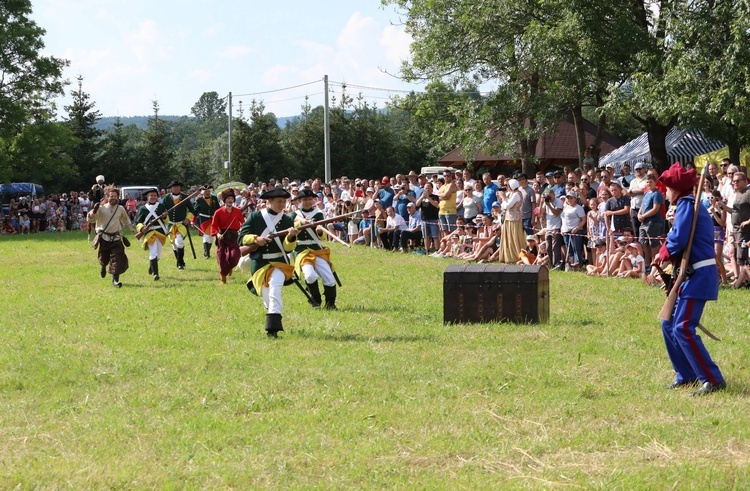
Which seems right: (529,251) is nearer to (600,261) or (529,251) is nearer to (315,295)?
(600,261)

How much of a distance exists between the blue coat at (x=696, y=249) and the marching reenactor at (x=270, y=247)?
16.5ft

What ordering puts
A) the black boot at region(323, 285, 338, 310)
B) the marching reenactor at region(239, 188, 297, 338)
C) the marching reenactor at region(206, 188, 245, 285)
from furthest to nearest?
the marching reenactor at region(206, 188, 245, 285)
the black boot at region(323, 285, 338, 310)
the marching reenactor at region(239, 188, 297, 338)

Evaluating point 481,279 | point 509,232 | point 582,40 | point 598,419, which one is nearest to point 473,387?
point 598,419

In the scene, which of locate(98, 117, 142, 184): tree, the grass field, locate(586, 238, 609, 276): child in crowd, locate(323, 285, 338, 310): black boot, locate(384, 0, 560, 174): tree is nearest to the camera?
the grass field

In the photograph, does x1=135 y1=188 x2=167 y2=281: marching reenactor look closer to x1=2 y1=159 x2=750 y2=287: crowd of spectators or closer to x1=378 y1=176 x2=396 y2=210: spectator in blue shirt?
x1=2 y1=159 x2=750 y2=287: crowd of spectators

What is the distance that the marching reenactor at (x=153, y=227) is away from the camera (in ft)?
63.4

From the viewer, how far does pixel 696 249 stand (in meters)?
8.20

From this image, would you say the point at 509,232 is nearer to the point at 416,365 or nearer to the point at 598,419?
the point at 416,365

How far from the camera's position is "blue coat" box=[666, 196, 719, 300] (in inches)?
320

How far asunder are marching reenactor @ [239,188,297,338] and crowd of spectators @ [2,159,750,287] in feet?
2.90

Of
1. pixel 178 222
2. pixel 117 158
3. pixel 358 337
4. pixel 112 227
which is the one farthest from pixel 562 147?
pixel 358 337

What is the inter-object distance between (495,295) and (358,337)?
6.25ft

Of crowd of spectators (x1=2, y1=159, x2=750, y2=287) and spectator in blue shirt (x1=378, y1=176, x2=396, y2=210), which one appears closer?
crowd of spectators (x1=2, y1=159, x2=750, y2=287)

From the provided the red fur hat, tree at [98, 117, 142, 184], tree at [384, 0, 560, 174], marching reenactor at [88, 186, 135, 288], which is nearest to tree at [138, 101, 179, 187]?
tree at [98, 117, 142, 184]
